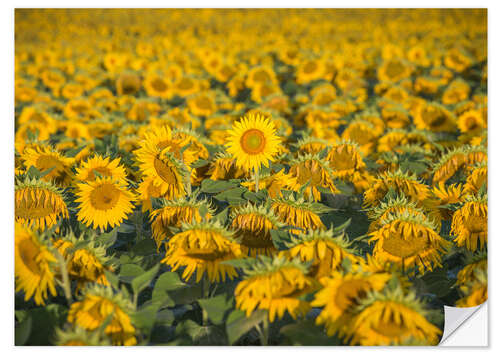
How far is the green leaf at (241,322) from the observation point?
1593 mm

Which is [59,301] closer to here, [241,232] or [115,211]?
[115,211]

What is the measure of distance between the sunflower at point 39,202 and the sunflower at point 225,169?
0.78m

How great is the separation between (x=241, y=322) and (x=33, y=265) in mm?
784

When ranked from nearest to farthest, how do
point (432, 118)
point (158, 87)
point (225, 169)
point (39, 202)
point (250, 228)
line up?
point (250, 228) → point (39, 202) → point (225, 169) → point (432, 118) → point (158, 87)

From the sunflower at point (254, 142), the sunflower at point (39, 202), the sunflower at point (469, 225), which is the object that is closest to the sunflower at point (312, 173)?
the sunflower at point (254, 142)

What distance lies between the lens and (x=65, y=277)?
169 cm

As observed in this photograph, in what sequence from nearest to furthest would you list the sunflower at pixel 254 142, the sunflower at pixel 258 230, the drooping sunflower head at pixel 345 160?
the sunflower at pixel 258 230, the sunflower at pixel 254 142, the drooping sunflower head at pixel 345 160

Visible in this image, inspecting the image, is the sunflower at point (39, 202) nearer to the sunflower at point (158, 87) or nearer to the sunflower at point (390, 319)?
the sunflower at point (390, 319)

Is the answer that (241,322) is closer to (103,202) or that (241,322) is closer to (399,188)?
(103,202)

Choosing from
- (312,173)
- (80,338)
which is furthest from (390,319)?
(312,173)

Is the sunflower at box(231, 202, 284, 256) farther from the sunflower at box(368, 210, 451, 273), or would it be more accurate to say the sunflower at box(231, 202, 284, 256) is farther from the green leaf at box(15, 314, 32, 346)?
the green leaf at box(15, 314, 32, 346)

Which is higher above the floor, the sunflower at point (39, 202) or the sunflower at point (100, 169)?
the sunflower at point (100, 169)

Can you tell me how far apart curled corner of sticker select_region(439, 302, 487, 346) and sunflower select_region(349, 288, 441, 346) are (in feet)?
1.86
